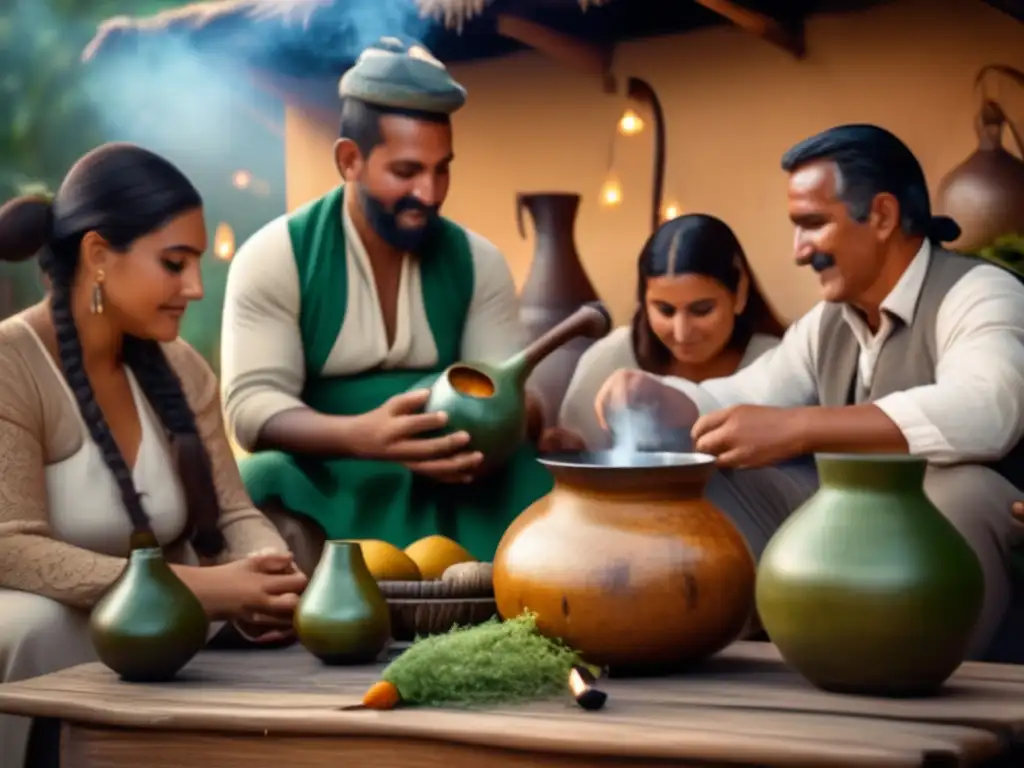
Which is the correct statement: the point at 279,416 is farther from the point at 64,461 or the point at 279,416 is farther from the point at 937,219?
the point at 937,219

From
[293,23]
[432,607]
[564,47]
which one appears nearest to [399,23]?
[293,23]

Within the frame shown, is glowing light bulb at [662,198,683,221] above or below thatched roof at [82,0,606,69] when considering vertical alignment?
below

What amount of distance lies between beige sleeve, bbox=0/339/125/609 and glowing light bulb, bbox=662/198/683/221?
90.9 inches

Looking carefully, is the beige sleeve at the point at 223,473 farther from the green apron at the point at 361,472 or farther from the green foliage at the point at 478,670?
the green foliage at the point at 478,670

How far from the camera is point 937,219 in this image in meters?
3.93

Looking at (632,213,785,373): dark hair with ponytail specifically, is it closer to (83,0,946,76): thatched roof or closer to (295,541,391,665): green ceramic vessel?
(83,0,946,76): thatched roof

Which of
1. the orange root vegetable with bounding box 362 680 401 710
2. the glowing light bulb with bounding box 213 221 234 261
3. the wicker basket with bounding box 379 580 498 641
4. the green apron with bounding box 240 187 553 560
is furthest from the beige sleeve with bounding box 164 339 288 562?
the glowing light bulb with bounding box 213 221 234 261

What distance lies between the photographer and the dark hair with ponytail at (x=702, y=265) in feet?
14.7

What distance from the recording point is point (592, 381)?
4723mm

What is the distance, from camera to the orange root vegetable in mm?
2348

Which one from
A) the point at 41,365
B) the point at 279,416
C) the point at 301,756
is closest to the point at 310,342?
the point at 279,416

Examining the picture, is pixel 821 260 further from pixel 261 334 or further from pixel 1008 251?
pixel 261 334

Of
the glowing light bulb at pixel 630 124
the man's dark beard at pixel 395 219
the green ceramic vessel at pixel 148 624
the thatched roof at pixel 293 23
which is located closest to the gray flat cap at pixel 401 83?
the man's dark beard at pixel 395 219

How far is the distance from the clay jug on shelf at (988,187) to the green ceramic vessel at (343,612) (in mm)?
2292
